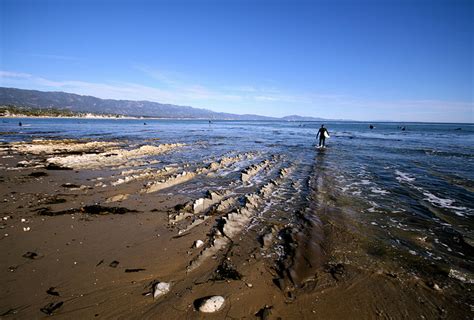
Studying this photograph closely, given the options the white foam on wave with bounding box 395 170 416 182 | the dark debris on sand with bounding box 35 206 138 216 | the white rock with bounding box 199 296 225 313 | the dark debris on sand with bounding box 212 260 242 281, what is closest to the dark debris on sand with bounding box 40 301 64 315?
the white rock with bounding box 199 296 225 313

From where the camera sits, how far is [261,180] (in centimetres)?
1156

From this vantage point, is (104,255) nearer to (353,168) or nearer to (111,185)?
(111,185)

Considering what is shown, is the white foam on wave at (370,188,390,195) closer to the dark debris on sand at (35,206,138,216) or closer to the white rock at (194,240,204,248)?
the white rock at (194,240,204,248)

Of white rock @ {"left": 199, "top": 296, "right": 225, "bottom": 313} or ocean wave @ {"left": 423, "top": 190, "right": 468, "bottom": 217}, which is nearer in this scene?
white rock @ {"left": 199, "top": 296, "right": 225, "bottom": 313}

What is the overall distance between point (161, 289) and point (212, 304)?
2.95 ft

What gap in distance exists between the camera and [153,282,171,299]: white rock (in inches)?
150

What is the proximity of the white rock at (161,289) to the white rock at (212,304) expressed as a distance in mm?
690

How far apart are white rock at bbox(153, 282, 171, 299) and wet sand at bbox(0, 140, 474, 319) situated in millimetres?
81

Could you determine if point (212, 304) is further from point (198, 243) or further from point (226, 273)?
point (198, 243)

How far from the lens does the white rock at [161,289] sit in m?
3.82

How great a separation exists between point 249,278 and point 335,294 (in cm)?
141

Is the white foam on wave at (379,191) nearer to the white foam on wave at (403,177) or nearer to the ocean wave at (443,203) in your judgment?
the ocean wave at (443,203)

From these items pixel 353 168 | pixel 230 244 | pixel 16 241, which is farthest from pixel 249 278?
pixel 353 168

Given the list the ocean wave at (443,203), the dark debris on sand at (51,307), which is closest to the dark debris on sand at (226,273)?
the dark debris on sand at (51,307)
